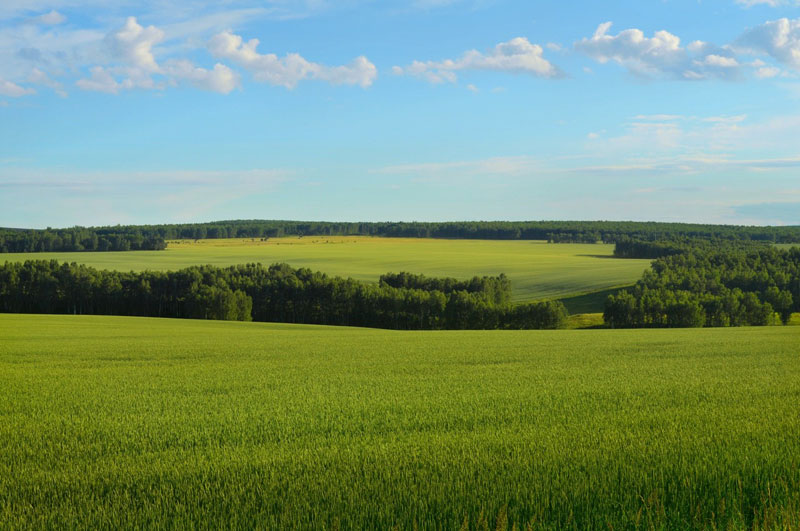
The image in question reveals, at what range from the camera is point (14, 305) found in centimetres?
7819

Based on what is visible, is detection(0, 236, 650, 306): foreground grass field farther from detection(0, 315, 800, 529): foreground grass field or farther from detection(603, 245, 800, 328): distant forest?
detection(0, 315, 800, 529): foreground grass field

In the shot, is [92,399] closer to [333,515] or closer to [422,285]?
[333,515]

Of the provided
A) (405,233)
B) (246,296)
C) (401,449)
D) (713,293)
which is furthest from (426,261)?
(401,449)

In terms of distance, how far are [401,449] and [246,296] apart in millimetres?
69552

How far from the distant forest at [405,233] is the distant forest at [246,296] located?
61142 millimetres

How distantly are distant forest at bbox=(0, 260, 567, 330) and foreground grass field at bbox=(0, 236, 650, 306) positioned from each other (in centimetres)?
1293

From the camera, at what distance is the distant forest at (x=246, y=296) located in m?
72.9

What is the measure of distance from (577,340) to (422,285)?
5337 cm

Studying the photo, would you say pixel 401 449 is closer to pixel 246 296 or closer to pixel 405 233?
pixel 246 296

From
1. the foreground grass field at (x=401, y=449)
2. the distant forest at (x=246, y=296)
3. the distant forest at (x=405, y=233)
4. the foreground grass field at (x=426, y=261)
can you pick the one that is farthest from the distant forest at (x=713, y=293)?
the foreground grass field at (x=401, y=449)

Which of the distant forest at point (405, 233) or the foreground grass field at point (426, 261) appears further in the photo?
the distant forest at point (405, 233)

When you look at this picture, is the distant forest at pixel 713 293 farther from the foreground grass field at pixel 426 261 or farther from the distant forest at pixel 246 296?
the distant forest at pixel 246 296

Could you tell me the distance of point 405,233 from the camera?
638 ft

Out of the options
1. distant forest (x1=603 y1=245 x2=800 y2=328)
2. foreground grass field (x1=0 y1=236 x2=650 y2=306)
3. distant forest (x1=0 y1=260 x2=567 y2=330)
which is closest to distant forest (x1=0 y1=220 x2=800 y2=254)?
foreground grass field (x1=0 y1=236 x2=650 y2=306)
